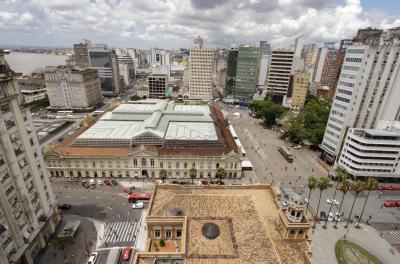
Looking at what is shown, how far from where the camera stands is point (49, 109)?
17588 cm

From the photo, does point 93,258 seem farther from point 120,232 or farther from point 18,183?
point 18,183

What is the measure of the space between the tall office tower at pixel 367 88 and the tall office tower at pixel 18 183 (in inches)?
4431

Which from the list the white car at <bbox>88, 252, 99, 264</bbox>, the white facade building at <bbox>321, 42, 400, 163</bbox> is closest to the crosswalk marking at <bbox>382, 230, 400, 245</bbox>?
the white facade building at <bbox>321, 42, 400, 163</bbox>

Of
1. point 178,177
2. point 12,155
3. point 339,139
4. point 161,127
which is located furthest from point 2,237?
point 339,139

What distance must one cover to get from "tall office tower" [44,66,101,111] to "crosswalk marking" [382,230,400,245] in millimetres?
184863

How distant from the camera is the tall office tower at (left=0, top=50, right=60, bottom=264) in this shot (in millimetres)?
43469

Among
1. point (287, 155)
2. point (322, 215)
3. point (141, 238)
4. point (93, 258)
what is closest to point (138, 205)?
point (141, 238)

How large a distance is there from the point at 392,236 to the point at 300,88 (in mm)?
137445

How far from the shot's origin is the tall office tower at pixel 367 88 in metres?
88.1

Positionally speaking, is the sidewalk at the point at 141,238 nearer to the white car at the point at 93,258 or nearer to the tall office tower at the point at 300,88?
the white car at the point at 93,258

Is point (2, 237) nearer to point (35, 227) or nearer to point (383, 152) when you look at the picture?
point (35, 227)

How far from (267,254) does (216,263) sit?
32.3 feet

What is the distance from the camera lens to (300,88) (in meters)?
184

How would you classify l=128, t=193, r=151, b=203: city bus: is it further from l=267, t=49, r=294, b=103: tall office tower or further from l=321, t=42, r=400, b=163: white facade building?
l=267, t=49, r=294, b=103: tall office tower
